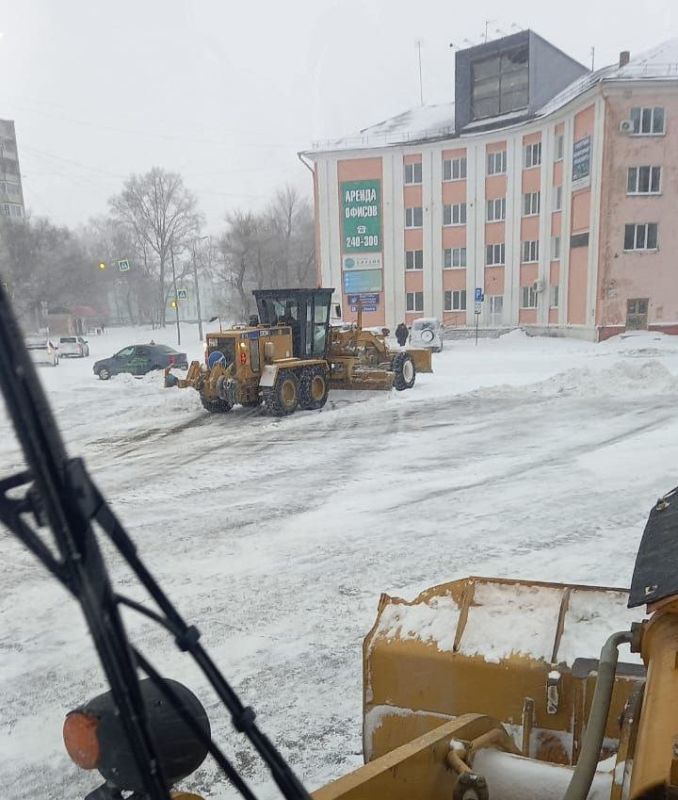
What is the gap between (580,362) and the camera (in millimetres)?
24281

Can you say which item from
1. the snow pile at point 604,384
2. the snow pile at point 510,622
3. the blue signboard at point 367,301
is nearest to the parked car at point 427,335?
the blue signboard at point 367,301

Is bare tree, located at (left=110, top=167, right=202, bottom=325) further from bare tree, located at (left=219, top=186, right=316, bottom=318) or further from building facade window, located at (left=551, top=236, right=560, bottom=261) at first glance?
building facade window, located at (left=551, top=236, right=560, bottom=261)

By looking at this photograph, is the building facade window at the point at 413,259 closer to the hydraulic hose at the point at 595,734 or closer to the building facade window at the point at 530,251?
the building facade window at the point at 530,251

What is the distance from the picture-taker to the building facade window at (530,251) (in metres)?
35.6

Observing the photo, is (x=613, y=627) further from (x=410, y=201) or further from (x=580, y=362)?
(x=410, y=201)

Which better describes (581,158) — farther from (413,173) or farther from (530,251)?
(413,173)

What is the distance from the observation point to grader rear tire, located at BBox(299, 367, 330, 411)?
1473cm

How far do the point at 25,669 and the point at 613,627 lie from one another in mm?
3706

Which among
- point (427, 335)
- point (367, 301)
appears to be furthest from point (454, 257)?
point (427, 335)

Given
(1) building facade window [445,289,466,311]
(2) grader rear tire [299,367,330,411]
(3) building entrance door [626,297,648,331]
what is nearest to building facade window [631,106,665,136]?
(3) building entrance door [626,297,648,331]

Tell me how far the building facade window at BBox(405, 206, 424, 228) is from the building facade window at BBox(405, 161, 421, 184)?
150 centimetres

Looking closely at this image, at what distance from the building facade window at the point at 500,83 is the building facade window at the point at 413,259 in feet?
27.1

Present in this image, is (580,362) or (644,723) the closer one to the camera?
(644,723)

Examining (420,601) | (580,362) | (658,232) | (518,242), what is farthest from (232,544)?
(518,242)
